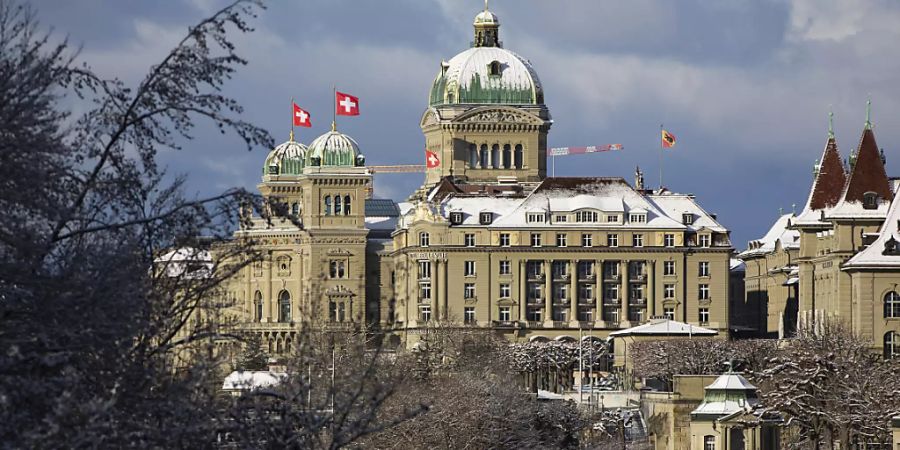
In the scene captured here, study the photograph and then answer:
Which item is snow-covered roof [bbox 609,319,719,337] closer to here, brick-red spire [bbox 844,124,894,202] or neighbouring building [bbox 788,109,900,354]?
neighbouring building [bbox 788,109,900,354]

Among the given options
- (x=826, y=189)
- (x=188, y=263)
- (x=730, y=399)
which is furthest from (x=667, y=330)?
(x=188, y=263)

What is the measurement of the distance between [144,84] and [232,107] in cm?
118

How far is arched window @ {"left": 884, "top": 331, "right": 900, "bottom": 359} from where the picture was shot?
495 ft

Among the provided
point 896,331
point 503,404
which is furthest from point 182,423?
point 896,331

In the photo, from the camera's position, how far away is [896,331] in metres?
152

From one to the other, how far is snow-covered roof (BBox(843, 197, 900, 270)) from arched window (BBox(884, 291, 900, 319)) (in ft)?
5.84

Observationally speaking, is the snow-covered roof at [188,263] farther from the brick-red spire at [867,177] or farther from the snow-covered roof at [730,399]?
the brick-red spire at [867,177]

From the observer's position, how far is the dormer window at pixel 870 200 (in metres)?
159

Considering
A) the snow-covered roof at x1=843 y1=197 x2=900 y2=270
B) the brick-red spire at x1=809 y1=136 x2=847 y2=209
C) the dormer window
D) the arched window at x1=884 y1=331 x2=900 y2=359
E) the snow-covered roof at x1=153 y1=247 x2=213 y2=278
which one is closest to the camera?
the snow-covered roof at x1=153 y1=247 x2=213 y2=278

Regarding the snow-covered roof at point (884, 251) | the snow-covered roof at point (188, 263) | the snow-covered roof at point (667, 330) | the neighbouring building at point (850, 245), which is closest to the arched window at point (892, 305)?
the neighbouring building at point (850, 245)

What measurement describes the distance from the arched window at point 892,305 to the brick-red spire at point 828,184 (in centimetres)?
1404

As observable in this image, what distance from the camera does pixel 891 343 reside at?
151750 millimetres

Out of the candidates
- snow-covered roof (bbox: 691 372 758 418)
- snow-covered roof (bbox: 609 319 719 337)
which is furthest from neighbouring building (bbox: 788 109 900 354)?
snow-covered roof (bbox: 691 372 758 418)

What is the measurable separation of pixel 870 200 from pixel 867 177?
1.69 meters
